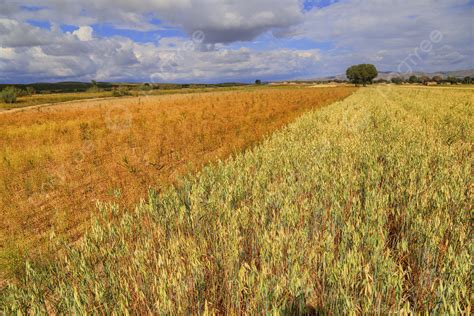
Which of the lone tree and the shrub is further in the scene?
the lone tree

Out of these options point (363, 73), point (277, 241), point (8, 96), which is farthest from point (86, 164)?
point (363, 73)

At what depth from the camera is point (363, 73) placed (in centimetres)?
11612

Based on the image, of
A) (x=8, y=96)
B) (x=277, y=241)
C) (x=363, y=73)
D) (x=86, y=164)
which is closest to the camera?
(x=277, y=241)

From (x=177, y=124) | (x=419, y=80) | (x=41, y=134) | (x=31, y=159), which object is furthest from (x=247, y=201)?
(x=419, y=80)

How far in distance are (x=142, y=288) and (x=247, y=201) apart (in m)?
1.77

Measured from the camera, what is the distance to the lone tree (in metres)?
116

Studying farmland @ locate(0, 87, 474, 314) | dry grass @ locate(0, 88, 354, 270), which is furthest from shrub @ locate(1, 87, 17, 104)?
farmland @ locate(0, 87, 474, 314)

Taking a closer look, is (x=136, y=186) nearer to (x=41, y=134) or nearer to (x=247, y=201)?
(x=247, y=201)

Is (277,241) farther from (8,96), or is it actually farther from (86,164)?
(8,96)

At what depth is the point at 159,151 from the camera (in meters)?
9.80

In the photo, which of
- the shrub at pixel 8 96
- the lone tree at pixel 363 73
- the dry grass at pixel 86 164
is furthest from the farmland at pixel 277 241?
the lone tree at pixel 363 73

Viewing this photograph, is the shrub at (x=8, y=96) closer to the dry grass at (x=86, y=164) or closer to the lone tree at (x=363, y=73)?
the dry grass at (x=86, y=164)

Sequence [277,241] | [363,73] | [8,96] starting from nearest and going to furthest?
[277,241] < [8,96] < [363,73]

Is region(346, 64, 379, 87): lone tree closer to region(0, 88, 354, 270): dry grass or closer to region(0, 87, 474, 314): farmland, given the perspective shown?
region(0, 88, 354, 270): dry grass
